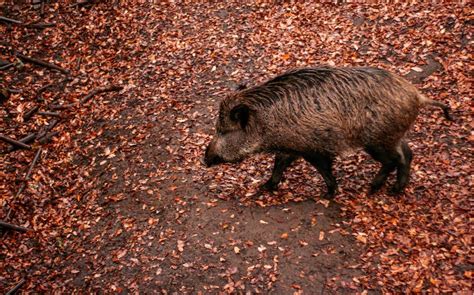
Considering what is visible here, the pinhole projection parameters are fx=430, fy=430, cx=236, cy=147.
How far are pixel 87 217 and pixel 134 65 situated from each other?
13.9 ft

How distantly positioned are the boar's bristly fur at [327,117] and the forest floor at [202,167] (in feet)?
2.70

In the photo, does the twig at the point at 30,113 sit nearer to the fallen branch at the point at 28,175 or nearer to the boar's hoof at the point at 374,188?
the fallen branch at the point at 28,175

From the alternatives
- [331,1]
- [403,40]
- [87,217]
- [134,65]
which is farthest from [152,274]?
[331,1]

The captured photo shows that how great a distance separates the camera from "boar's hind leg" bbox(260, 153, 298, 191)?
616 centimetres

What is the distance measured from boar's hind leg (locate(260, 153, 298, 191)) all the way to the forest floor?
0.14m

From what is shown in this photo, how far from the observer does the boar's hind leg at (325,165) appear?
5752mm

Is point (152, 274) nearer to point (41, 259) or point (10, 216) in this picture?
point (41, 259)

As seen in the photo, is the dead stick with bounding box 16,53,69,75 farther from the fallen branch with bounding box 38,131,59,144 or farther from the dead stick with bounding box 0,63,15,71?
the fallen branch with bounding box 38,131,59,144

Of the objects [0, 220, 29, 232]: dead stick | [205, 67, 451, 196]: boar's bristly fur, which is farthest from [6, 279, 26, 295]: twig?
[205, 67, 451, 196]: boar's bristly fur

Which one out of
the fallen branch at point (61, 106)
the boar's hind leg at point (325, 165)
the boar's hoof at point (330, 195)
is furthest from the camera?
the fallen branch at point (61, 106)

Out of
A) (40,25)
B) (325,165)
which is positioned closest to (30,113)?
(40,25)

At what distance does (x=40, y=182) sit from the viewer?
A: 25.6ft

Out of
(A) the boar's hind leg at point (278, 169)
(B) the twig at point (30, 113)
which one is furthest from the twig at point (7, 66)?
(A) the boar's hind leg at point (278, 169)

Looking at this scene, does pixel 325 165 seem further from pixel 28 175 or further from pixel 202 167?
pixel 28 175
